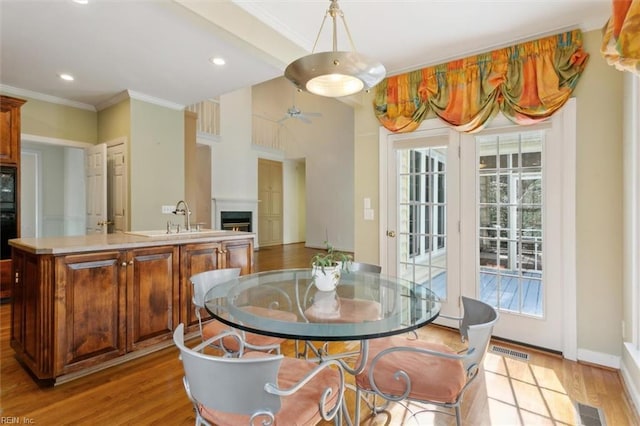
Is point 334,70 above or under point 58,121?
under

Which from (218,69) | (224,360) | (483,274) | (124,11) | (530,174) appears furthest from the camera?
(218,69)

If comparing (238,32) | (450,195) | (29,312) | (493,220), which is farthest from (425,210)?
(29,312)

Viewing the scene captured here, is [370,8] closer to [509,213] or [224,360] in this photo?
[509,213]

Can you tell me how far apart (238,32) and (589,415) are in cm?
346

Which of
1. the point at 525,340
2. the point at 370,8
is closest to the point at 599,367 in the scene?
the point at 525,340

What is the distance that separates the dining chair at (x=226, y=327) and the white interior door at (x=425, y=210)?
194 cm

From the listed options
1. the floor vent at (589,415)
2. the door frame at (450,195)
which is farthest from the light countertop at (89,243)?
the floor vent at (589,415)

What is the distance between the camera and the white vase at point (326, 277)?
1.83 meters

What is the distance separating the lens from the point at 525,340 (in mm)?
2807

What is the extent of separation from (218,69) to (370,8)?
170 centimetres

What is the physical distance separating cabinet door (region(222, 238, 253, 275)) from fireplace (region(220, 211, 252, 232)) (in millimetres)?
4894

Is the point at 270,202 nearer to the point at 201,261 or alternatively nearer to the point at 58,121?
the point at 58,121

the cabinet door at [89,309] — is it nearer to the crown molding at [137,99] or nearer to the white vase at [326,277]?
the white vase at [326,277]

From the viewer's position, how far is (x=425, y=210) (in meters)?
3.38
